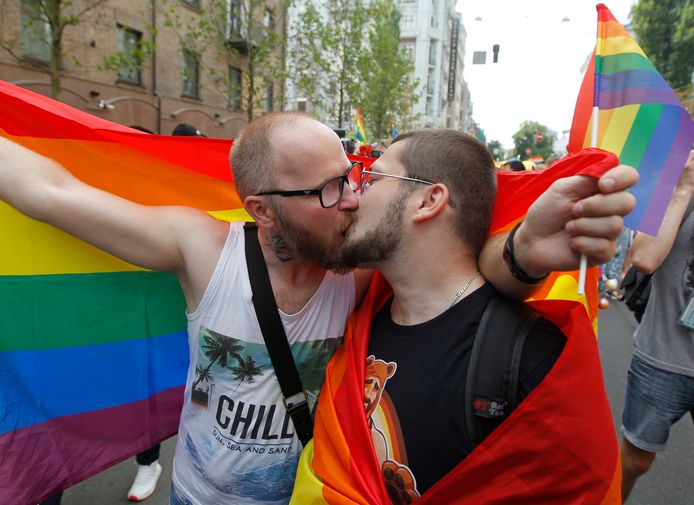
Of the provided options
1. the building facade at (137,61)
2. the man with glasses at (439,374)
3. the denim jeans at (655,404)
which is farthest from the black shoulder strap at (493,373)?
the building facade at (137,61)

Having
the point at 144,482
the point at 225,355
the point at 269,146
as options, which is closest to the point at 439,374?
the point at 225,355

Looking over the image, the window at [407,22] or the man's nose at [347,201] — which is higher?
the window at [407,22]

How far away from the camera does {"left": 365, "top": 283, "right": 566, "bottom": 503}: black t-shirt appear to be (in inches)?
49.8

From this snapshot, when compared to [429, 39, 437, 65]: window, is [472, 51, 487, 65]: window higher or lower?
lower

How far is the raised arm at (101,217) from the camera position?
1535 millimetres

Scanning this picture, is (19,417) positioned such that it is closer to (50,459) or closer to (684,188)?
(50,459)

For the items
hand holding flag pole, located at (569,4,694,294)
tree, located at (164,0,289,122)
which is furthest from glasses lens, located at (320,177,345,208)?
tree, located at (164,0,289,122)

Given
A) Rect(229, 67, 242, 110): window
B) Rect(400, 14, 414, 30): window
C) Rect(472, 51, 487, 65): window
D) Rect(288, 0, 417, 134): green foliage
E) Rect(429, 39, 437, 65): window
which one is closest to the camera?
Rect(288, 0, 417, 134): green foliage

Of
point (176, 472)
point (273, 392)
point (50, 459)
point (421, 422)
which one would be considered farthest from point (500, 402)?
point (50, 459)

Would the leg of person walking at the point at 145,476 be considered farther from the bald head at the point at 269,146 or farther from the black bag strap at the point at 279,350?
the bald head at the point at 269,146

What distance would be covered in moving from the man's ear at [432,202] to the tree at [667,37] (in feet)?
48.2

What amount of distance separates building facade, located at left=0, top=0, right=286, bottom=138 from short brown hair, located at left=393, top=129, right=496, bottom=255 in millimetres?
8549

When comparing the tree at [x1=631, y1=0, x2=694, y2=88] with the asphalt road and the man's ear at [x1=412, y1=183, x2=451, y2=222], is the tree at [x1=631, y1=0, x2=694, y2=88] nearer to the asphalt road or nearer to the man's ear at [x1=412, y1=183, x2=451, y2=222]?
the asphalt road

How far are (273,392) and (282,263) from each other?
0.44 metres
